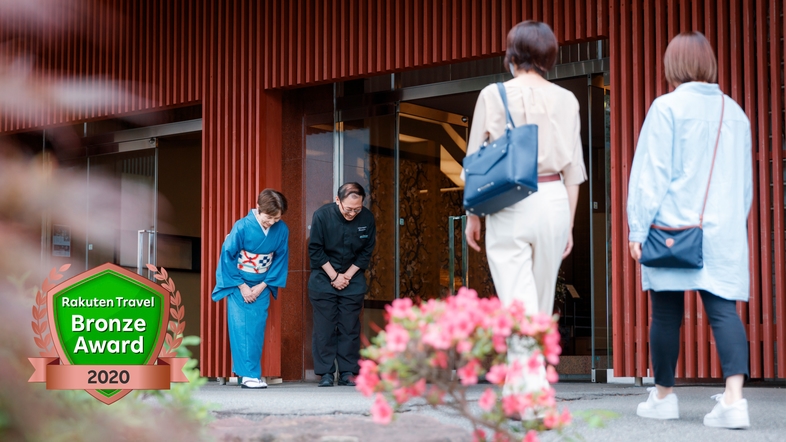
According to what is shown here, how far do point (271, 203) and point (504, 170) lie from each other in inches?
144

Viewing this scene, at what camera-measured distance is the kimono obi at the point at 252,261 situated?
654 centimetres

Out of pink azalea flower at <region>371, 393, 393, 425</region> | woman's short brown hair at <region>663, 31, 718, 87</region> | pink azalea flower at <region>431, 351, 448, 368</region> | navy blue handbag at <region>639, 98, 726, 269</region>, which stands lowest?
pink azalea flower at <region>371, 393, 393, 425</region>

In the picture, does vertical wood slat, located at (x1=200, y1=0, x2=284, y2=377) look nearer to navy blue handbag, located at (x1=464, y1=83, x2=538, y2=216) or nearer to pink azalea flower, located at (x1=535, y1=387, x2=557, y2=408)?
navy blue handbag, located at (x1=464, y1=83, x2=538, y2=216)

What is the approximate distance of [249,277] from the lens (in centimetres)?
658

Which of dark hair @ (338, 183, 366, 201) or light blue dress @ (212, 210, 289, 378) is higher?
Result: dark hair @ (338, 183, 366, 201)

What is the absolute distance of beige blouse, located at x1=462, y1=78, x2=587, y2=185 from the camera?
3094mm

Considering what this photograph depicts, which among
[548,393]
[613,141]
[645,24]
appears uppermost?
[645,24]

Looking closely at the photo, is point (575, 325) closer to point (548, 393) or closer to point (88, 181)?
point (548, 393)

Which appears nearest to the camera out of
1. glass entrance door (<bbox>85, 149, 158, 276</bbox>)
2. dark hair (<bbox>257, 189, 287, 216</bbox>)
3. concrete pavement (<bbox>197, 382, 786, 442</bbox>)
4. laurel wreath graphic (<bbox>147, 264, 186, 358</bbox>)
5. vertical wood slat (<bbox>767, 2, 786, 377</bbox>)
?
glass entrance door (<bbox>85, 149, 158, 276</bbox>)

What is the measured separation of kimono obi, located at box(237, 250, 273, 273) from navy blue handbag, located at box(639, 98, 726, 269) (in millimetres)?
3833

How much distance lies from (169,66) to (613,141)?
4087mm

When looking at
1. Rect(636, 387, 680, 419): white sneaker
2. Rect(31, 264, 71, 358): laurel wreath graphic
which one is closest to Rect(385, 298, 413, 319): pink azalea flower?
Rect(31, 264, 71, 358): laurel wreath graphic

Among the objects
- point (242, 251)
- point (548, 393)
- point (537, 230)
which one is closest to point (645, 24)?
point (537, 230)

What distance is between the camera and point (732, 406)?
309 centimetres
